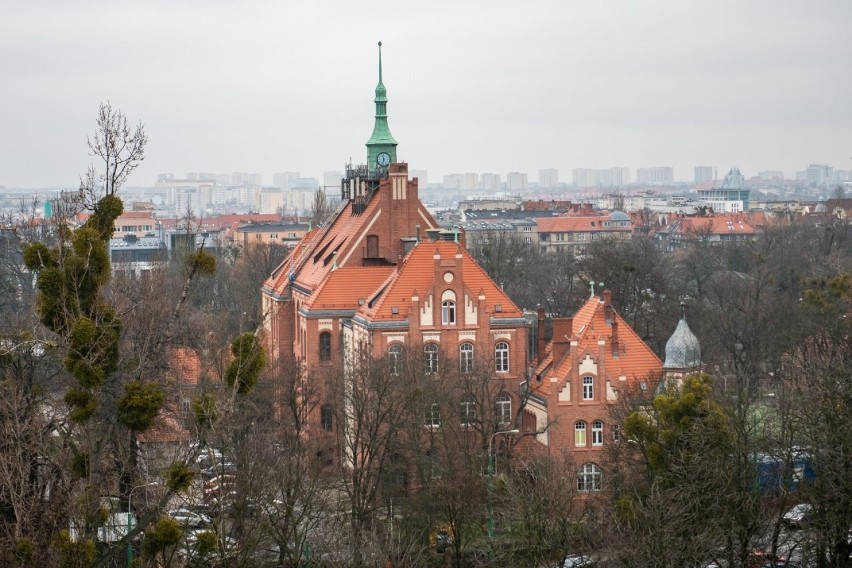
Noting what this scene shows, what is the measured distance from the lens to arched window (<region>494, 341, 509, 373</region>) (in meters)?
69.5

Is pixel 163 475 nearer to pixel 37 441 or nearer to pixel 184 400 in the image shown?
pixel 37 441

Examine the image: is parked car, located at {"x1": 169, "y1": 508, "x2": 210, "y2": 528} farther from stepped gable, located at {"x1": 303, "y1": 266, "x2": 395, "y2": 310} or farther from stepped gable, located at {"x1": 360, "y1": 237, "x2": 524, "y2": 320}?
stepped gable, located at {"x1": 303, "y1": 266, "x2": 395, "y2": 310}

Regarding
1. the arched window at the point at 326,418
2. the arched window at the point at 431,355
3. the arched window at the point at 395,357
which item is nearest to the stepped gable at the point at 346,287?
the arched window at the point at 326,418

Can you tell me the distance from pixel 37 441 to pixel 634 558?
14.9m

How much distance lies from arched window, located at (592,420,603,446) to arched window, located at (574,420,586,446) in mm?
330

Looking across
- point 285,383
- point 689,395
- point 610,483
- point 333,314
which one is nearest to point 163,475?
point 689,395

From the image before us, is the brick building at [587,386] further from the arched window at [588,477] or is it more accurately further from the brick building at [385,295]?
the brick building at [385,295]

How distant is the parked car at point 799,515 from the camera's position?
47281 mm

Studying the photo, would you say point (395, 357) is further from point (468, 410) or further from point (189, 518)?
point (189, 518)

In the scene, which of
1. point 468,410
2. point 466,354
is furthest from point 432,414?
Result: point 466,354

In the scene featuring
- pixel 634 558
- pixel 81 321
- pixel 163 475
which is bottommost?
pixel 634 558

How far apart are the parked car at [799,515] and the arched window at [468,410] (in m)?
11.3

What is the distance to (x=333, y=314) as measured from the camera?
7512 cm

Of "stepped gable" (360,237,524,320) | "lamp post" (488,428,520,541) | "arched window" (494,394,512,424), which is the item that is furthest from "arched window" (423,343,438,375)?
"lamp post" (488,428,520,541)
